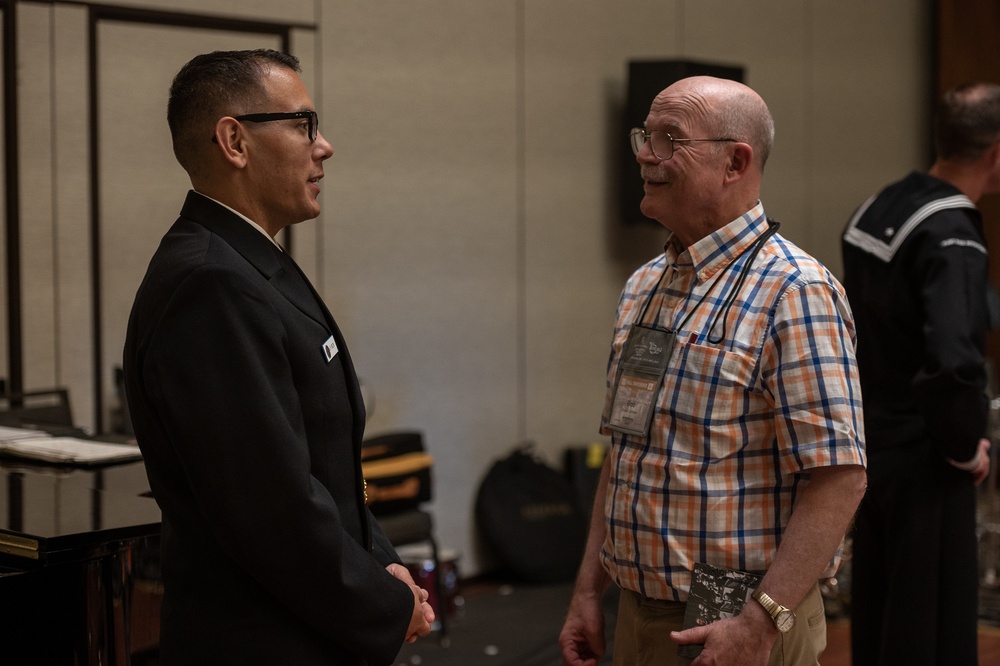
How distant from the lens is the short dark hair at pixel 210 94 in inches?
62.1

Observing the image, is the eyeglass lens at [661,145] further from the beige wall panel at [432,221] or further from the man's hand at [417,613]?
the beige wall panel at [432,221]

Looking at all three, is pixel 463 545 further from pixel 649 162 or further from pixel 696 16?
pixel 649 162

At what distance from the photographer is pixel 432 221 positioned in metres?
4.87

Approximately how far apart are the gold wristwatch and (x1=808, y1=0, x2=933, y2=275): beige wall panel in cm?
502

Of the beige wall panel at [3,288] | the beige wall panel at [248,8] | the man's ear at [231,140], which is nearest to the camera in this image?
the man's ear at [231,140]

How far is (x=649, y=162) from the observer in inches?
73.7

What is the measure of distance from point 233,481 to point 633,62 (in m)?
4.20

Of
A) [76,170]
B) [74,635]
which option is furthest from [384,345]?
[74,635]

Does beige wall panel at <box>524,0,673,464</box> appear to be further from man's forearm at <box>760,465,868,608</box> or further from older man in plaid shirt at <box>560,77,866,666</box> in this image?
man's forearm at <box>760,465,868,608</box>

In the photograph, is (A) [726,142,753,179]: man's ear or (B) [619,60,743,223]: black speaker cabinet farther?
(B) [619,60,743,223]: black speaker cabinet

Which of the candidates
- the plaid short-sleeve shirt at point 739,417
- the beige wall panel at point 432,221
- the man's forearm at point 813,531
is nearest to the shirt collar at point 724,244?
the plaid short-sleeve shirt at point 739,417

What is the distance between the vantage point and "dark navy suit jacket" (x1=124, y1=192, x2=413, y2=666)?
1.46m

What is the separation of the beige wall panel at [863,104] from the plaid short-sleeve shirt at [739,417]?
191 inches

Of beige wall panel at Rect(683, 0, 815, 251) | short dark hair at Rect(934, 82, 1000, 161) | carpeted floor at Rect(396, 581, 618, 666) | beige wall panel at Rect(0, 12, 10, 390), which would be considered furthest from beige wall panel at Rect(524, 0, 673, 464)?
short dark hair at Rect(934, 82, 1000, 161)
